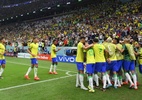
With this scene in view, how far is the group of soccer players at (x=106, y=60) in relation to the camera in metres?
8.80

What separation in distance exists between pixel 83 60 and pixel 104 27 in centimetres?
1684

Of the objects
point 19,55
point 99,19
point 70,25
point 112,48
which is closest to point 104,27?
point 99,19

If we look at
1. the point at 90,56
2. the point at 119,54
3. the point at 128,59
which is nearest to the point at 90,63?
the point at 90,56

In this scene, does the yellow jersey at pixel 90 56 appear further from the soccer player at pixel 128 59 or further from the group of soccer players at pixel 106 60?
the soccer player at pixel 128 59

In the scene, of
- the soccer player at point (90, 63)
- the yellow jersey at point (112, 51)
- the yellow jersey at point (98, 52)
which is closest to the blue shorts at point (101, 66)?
the yellow jersey at point (98, 52)

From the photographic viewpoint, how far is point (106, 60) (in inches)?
374

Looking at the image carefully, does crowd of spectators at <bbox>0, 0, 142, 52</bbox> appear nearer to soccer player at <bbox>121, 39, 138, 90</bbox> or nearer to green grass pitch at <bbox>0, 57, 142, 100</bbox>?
soccer player at <bbox>121, 39, 138, 90</bbox>

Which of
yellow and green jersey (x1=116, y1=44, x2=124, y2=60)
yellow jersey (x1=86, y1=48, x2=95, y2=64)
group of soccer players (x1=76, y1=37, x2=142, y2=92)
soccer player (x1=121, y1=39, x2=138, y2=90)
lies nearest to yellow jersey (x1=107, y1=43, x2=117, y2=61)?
group of soccer players (x1=76, y1=37, x2=142, y2=92)

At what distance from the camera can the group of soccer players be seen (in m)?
8.80

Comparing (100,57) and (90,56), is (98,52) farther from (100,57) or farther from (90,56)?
(90,56)

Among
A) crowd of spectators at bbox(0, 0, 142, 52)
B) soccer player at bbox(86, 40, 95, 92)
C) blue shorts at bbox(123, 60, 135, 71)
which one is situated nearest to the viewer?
soccer player at bbox(86, 40, 95, 92)

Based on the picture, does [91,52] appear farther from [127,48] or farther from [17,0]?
[17,0]

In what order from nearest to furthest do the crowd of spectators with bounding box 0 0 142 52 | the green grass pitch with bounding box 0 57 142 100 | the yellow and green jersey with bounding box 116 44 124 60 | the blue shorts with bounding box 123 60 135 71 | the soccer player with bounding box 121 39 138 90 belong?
the green grass pitch with bounding box 0 57 142 100, the soccer player with bounding box 121 39 138 90, the blue shorts with bounding box 123 60 135 71, the yellow and green jersey with bounding box 116 44 124 60, the crowd of spectators with bounding box 0 0 142 52

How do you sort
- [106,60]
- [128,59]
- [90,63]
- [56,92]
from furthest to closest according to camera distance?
[106,60] < [128,59] < [56,92] < [90,63]
